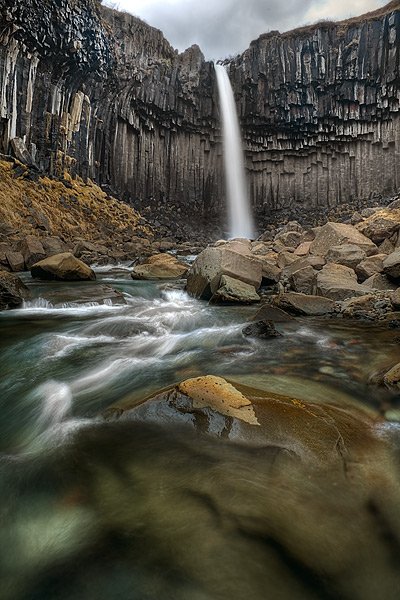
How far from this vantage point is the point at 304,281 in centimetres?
731

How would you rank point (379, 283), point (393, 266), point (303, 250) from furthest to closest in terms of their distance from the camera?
point (303, 250), point (379, 283), point (393, 266)

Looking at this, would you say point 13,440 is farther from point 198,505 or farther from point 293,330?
point 293,330

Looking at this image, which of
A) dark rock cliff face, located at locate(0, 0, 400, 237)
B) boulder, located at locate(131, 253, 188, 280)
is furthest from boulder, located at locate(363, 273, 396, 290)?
dark rock cliff face, located at locate(0, 0, 400, 237)

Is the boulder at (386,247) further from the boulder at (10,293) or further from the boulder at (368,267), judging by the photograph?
the boulder at (10,293)

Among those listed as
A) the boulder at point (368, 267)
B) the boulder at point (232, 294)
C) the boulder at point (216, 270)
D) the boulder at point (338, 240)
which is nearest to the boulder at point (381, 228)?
the boulder at point (338, 240)

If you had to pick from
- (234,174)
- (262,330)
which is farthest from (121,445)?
(234,174)

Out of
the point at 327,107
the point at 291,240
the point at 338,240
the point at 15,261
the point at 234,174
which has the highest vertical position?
the point at 327,107

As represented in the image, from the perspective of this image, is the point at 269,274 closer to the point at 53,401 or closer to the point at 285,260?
the point at 285,260

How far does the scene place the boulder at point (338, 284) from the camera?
644 centimetres

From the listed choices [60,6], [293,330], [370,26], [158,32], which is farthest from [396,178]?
[293,330]

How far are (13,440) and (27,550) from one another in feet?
3.78

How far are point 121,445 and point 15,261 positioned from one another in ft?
33.0

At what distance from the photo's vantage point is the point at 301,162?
106 ft

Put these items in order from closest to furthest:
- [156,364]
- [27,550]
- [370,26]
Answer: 1. [27,550]
2. [156,364]
3. [370,26]
